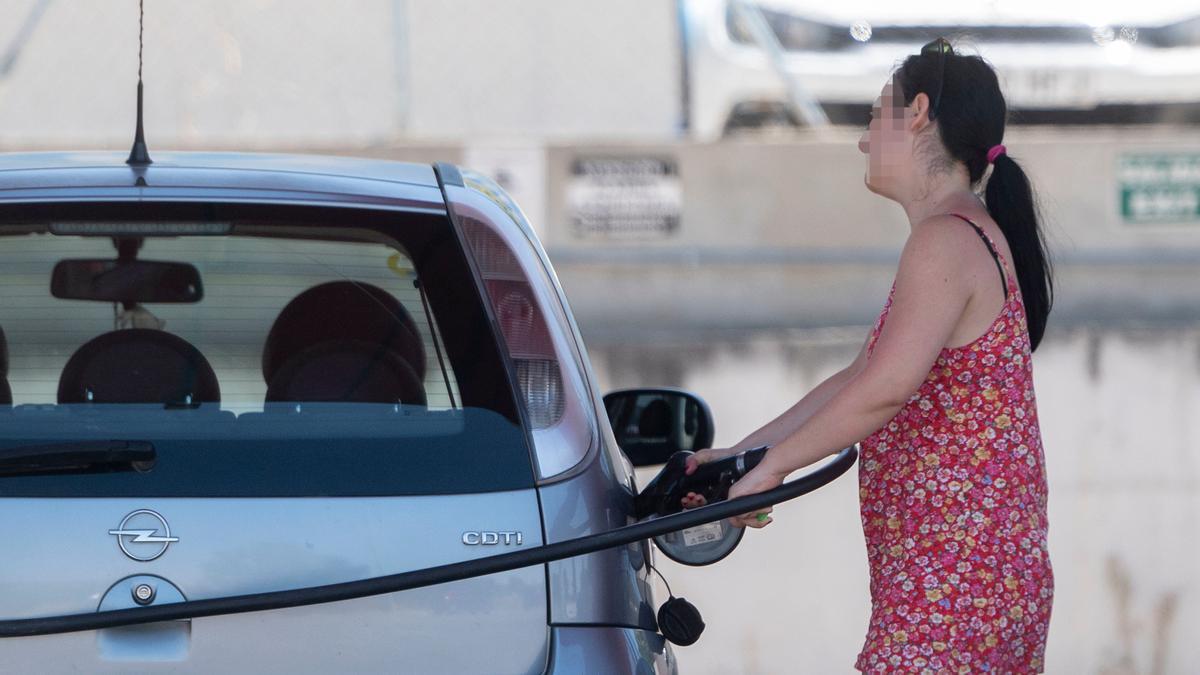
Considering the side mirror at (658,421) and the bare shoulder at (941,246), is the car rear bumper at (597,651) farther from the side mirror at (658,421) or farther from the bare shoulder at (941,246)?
the side mirror at (658,421)

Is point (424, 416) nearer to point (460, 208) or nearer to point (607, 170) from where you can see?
point (460, 208)

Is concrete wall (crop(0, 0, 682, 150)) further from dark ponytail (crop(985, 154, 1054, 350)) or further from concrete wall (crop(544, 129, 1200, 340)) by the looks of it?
dark ponytail (crop(985, 154, 1054, 350))

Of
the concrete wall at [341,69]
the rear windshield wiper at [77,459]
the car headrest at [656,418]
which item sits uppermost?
the concrete wall at [341,69]

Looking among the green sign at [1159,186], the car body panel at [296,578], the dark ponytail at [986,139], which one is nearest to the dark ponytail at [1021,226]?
the dark ponytail at [986,139]

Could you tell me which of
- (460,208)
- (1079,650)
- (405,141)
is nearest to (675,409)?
(460,208)

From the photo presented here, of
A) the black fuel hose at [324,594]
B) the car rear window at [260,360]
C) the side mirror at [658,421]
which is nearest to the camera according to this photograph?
the black fuel hose at [324,594]

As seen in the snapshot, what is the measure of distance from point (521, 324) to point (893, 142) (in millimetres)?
897

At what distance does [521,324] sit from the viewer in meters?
2.79

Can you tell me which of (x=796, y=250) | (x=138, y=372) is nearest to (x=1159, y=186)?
(x=796, y=250)

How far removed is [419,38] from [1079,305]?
160 inches

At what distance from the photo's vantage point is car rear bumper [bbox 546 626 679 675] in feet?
8.36

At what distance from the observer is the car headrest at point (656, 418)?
148 inches

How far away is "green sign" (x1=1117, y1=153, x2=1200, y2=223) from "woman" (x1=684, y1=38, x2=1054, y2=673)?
544 cm

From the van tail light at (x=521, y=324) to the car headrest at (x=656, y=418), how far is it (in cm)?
96
